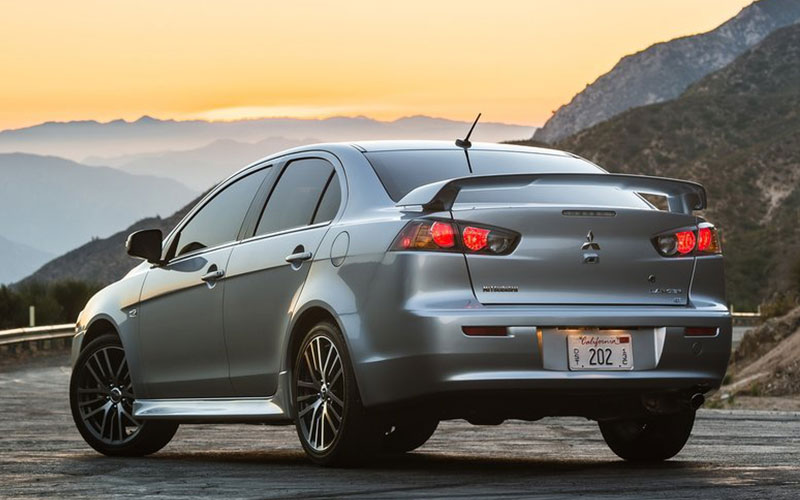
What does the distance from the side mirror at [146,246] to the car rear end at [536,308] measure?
2739 millimetres

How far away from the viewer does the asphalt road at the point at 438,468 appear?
24.9ft

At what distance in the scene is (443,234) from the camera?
7996 millimetres

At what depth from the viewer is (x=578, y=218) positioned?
26.7 ft

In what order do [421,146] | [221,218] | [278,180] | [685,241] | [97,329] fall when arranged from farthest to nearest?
1. [97,329]
2. [221,218]
3. [278,180]
4. [421,146]
5. [685,241]

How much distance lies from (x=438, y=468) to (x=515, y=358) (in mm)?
1339

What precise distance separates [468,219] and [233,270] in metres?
2.10

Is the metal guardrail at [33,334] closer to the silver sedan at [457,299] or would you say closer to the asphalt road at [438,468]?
the asphalt road at [438,468]

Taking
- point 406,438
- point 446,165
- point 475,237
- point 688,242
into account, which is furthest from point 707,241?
point 406,438

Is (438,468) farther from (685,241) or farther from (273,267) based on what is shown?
(685,241)

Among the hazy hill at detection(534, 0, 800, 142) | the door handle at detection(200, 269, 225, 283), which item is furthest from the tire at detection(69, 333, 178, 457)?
the hazy hill at detection(534, 0, 800, 142)

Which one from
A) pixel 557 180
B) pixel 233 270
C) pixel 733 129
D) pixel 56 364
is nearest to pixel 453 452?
pixel 233 270

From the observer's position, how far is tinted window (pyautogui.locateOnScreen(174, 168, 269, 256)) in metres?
9.94

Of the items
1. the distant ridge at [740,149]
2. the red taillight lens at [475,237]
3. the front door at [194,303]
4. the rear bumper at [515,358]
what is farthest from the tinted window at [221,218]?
the distant ridge at [740,149]

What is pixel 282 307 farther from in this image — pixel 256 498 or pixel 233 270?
pixel 256 498
